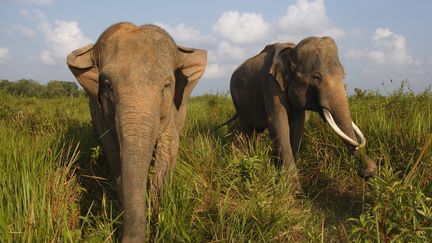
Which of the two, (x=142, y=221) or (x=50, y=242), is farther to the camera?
(x=142, y=221)

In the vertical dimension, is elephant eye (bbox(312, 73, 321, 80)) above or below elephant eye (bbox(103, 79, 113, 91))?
below

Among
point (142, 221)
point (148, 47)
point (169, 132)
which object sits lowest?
point (142, 221)

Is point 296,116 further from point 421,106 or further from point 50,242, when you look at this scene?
point 50,242

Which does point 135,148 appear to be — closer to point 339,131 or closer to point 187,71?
point 187,71

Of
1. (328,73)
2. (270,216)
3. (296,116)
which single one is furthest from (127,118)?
(296,116)

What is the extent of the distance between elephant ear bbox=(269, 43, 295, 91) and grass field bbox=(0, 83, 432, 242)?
916 mm

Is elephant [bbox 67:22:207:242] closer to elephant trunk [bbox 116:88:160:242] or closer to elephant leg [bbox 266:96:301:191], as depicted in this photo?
elephant trunk [bbox 116:88:160:242]

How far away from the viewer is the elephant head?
495 centimetres

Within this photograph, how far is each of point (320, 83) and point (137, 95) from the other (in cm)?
283

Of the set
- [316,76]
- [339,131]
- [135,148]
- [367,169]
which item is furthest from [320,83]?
[135,148]

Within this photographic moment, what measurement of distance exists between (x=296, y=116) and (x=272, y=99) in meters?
0.43

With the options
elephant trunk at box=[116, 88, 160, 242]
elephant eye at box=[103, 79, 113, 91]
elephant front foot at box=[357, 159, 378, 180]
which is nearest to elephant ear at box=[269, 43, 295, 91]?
elephant front foot at box=[357, 159, 378, 180]

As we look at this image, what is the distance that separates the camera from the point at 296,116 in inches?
231

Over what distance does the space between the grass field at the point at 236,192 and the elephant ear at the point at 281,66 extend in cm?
92
